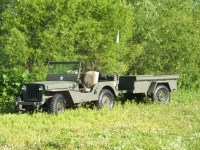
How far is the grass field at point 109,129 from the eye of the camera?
808 cm

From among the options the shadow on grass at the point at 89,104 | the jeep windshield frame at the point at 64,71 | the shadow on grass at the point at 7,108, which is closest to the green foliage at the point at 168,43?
the shadow on grass at the point at 89,104

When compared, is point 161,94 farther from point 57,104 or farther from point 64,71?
point 57,104

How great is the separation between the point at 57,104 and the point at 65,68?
184 cm

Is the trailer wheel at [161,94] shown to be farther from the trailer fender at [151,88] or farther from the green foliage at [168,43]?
the green foliage at [168,43]

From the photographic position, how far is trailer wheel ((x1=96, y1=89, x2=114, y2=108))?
1330 cm

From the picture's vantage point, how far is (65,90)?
12320 mm

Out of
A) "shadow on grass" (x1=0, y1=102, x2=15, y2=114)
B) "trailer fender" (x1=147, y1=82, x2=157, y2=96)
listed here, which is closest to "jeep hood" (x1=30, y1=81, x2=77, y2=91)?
"shadow on grass" (x1=0, y1=102, x2=15, y2=114)

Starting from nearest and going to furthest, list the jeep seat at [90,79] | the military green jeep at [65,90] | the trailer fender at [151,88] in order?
the military green jeep at [65,90], the jeep seat at [90,79], the trailer fender at [151,88]

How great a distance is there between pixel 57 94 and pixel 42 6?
5506 millimetres

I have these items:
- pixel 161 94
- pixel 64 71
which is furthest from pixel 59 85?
pixel 161 94

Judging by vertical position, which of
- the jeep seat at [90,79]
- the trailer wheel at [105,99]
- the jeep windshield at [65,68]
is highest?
the jeep windshield at [65,68]

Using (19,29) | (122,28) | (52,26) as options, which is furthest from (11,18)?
(122,28)

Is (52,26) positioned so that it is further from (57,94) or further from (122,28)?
(57,94)

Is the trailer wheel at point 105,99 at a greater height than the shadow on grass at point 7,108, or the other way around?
the trailer wheel at point 105,99
